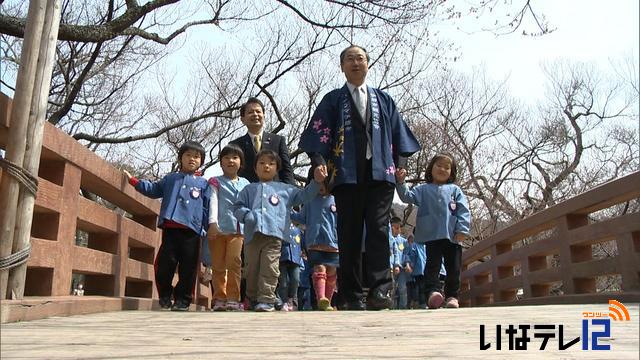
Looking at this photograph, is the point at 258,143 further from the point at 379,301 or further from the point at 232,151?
the point at 379,301

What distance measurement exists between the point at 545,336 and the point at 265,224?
2527mm

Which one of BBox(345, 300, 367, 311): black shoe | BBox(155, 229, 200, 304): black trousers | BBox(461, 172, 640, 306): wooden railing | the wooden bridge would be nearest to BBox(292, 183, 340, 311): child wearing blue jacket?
BBox(345, 300, 367, 311): black shoe

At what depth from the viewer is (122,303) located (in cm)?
461

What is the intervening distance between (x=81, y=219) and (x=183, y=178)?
99 centimetres

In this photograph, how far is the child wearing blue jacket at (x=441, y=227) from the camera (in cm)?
507

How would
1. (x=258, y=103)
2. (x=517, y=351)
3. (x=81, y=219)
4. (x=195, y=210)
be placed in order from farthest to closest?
(x=258, y=103), (x=195, y=210), (x=81, y=219), (x=517, y=351)

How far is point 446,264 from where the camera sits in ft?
17.2

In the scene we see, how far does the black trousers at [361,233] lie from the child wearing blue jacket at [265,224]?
314 mm

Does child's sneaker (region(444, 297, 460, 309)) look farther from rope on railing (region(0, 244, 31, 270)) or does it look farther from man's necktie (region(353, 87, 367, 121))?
rope on railing (region(0, 244, 31, 270))

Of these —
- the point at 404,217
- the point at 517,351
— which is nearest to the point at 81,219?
the point at 517,351

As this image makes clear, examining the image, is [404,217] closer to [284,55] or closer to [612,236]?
[284,55]

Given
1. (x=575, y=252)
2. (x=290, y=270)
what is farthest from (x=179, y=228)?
(x=575, y=252)

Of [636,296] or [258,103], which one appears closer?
[636,296]

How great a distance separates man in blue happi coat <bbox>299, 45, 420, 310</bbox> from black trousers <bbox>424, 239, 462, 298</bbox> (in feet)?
3.01
